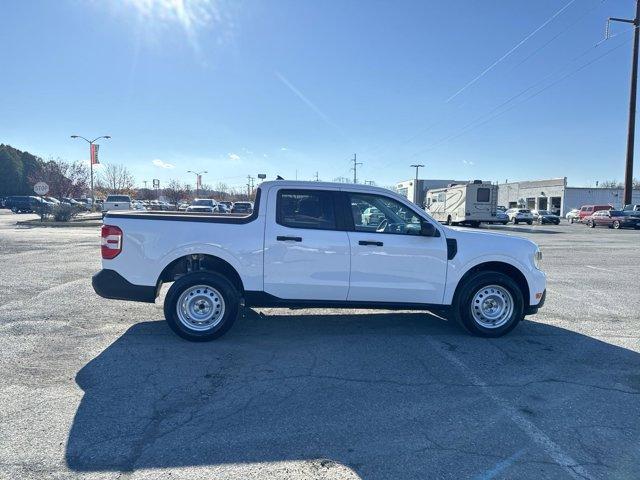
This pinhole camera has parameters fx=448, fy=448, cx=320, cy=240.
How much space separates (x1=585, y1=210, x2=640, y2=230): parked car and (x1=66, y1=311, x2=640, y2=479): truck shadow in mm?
36211

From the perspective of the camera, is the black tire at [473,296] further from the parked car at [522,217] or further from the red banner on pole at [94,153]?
the red banner on pole at [94,153]

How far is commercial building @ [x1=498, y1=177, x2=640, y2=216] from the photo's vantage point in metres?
65.6

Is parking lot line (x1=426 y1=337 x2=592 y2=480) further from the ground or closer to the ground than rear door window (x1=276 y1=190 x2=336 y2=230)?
closer to the ground

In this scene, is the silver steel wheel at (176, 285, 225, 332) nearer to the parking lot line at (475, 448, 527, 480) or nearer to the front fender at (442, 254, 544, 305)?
the front fender at (442, 254, 544, 305)

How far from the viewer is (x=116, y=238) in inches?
213

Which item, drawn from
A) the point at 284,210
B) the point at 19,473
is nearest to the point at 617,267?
the point at 284,210

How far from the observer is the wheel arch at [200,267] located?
557 cm

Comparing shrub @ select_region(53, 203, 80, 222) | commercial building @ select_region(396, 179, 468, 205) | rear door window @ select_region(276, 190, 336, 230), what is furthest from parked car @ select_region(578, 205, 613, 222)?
rear door window @ select_region(276, 190, 336, 230)

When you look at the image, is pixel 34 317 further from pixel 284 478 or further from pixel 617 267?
pixel 617 267

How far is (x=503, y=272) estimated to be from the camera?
236 inches

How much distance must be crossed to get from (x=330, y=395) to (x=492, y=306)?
290 centimetres

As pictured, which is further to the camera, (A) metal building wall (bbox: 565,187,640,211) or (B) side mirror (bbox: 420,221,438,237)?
(A) metal building wall (bbox: 565,187,640,211)

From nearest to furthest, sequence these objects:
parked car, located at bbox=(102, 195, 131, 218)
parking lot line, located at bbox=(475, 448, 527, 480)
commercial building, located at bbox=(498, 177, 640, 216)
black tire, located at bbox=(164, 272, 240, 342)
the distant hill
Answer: parking lot line, located at bbox=(475, 448, 527, 480) < black tire, located at bbox=(164, 272, 240, 342) < parked car, located at bbox=(102, 195, 131, 218) < commercial building, located at bbox=(498, 177, 640, 216) < the distant hill

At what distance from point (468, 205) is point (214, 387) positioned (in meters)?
30.1
